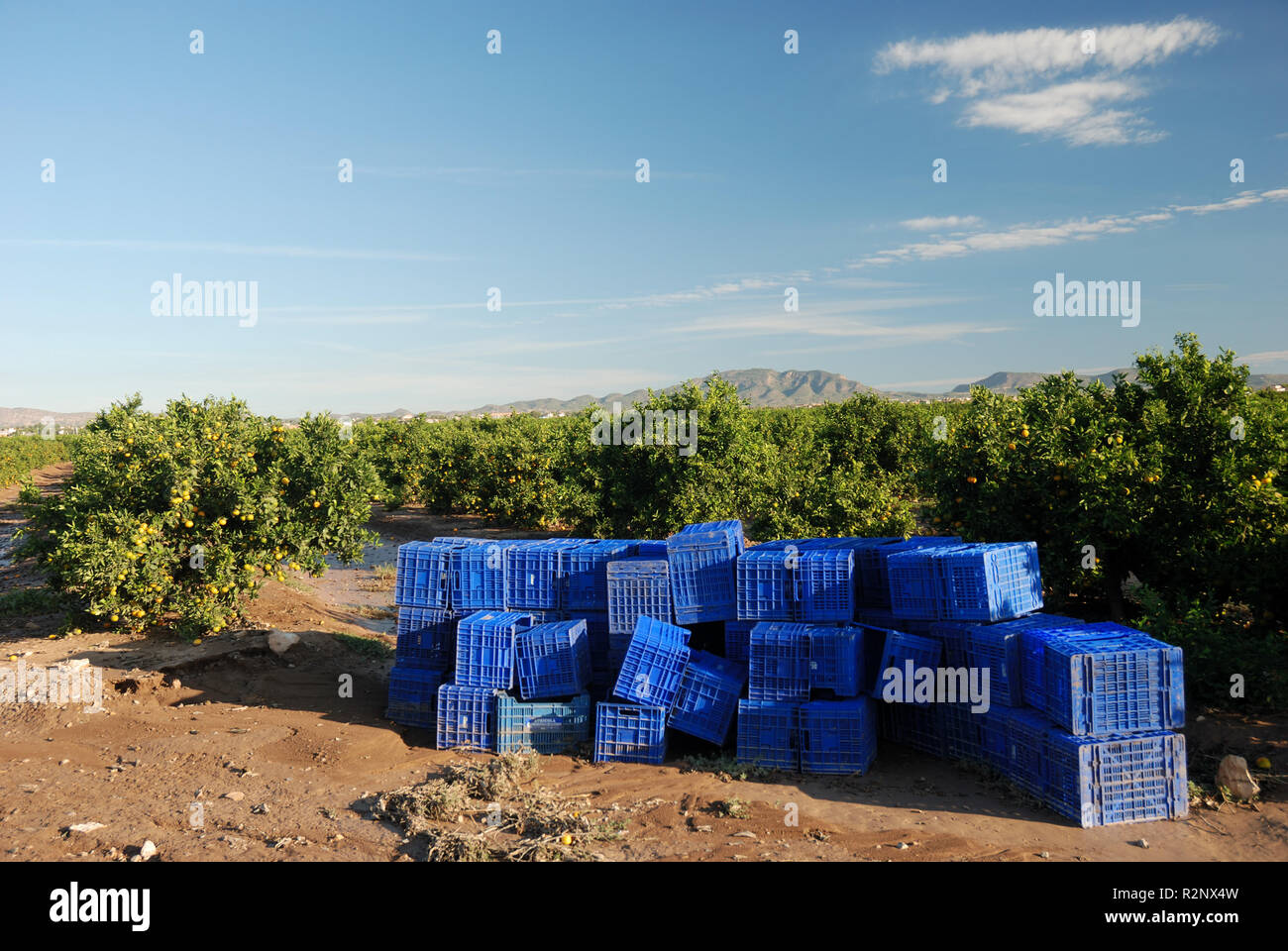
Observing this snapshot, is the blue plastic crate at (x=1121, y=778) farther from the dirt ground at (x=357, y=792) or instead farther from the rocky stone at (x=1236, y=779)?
the rocky stone at (x=1236, y=779)

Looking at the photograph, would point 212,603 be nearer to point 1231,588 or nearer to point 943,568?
point 943,568

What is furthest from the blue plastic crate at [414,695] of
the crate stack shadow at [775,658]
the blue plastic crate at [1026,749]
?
the blue plastic crate at [1026,749]

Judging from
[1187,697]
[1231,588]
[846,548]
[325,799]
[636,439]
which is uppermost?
[636,439]

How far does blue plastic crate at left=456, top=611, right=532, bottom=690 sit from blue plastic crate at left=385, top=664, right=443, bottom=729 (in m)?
0.87

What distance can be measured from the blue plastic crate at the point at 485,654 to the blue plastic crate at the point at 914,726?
437cm

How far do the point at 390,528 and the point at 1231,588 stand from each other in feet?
84.6

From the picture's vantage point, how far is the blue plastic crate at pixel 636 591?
361 inches

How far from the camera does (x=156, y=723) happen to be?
9.92m

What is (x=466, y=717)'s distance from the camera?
29.9ft

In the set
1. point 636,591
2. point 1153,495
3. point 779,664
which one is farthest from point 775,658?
point 1153,495

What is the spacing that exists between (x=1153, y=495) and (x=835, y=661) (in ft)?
17.8

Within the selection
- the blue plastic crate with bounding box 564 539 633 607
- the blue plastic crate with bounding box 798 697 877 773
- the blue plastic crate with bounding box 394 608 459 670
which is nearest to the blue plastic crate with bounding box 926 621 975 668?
the blue plastic crate with bounding box 798 697 877 773

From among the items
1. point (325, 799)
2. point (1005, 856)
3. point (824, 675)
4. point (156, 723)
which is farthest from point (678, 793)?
point (156, 723)

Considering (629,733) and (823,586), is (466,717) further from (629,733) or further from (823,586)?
(823,586)
